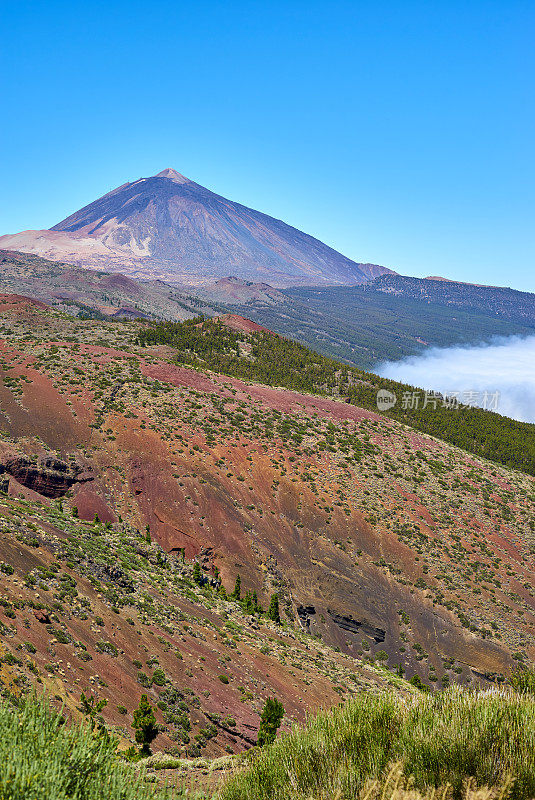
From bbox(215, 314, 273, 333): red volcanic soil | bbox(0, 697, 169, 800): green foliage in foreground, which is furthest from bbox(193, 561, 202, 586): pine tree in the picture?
bbox(215, 314, 273, 333): red volcanic soil

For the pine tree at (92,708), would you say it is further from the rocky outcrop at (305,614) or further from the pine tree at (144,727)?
the rocky outcrop at (305,614)

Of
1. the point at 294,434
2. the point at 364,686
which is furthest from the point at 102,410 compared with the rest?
the point at 364,686

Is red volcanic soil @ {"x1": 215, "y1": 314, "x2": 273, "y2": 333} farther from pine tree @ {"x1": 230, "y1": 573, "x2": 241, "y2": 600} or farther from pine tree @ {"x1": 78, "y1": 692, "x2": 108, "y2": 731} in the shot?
pine tree @ {"x1": 78, "y1": 692, "x2": 108, "y2": 731}

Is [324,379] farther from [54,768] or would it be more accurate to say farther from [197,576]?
[54,768]

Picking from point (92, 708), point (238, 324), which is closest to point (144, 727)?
point (92, 708)

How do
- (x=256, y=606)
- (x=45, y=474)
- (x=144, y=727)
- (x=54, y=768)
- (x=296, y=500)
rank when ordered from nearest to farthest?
(x=54, y=768), (x=144, y=727), (x=256, y=606), (x=45, y=474), (x=296, y=500)
